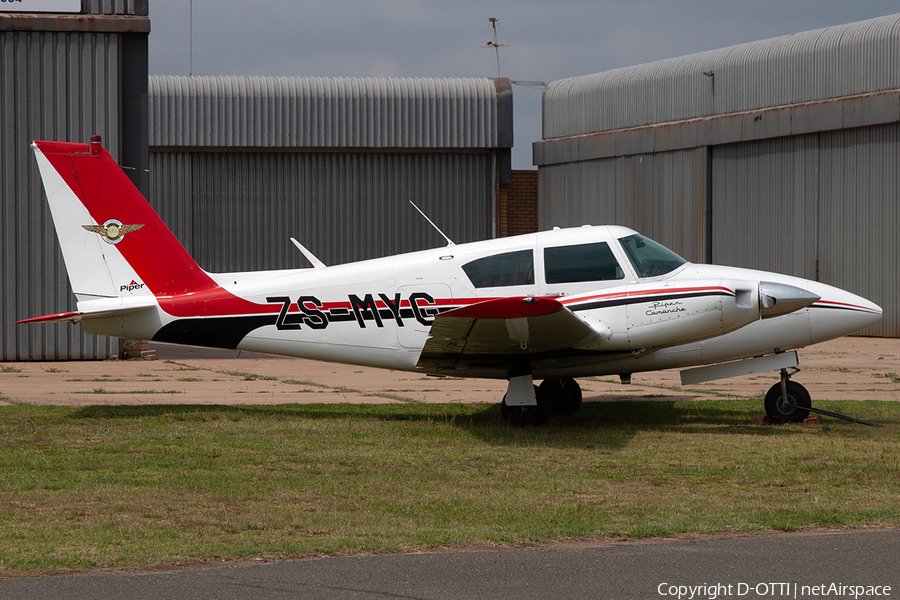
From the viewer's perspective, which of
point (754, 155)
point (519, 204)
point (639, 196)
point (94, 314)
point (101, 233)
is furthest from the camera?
point (519, 204)

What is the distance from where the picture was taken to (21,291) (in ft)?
57.8

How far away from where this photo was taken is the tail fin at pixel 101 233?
1068cm

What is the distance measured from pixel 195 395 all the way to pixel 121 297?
268 centimetres

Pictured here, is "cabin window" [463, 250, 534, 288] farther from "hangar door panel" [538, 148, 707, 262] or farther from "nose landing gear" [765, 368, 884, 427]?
"hangar door panel" [538, 148, 707, 262]

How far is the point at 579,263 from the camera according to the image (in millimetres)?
10016

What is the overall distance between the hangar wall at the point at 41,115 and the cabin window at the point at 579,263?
10936mm

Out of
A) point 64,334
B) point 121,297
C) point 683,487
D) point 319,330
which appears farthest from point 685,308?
point 64,334

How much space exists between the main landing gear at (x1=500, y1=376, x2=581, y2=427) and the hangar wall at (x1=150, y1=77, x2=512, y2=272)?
17938mm

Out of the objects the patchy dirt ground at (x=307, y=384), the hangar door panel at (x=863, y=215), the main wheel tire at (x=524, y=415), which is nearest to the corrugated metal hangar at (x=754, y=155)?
the hangar door panel at (x=863, y=215)

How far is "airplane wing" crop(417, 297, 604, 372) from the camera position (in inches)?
342

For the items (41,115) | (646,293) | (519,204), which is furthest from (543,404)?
(519,204)

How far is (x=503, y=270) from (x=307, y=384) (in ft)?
18.1

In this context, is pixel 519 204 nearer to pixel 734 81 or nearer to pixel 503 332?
pixel 734 81

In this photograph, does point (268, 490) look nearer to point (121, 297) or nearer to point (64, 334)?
point (121, 297)
